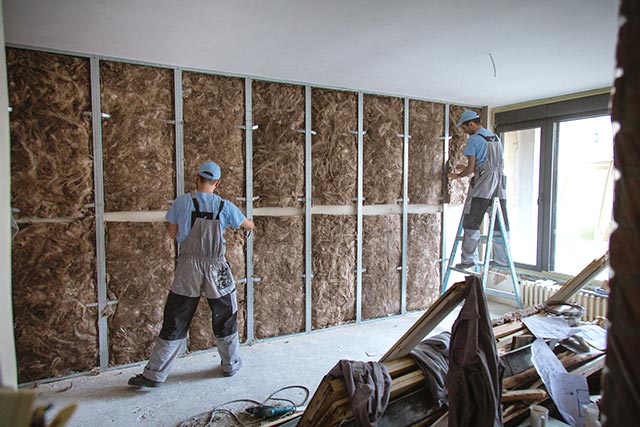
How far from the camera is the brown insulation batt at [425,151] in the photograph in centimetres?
439

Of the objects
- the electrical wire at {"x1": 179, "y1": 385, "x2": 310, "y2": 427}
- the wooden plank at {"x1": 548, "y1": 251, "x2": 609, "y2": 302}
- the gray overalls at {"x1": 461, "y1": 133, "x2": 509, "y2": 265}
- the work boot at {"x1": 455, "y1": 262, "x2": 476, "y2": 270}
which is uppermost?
the gray overalls at {"x1": 461, "y1": 133, "x2": 509, "y2": 265}

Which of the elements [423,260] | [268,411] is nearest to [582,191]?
[423,260]

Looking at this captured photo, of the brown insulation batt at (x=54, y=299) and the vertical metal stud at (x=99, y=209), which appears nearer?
the brown insulation batt at (x=54, y=299)

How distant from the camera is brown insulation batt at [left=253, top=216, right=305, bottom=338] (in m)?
3.68

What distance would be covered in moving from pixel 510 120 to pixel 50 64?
469cm

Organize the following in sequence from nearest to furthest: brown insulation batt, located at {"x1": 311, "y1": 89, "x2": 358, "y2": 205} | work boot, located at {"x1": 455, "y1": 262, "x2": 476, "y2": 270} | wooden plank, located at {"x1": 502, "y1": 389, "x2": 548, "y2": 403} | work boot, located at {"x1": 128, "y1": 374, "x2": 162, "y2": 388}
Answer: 1. wooden plank, located at {"x1": 502, "y1": 389, "x2": 548, "y2": 403}
2. work boot, located at {"x1": 128, "y1": 374, "x2": 162, "y2": 388}
3. brown insulation batt, located at {"x1": 311, "y1": 89, "x2": 358, "y2": 205}
4. work boot, located at {"x1": 455, "y1": 262, "x2": 476, "y2": 270}

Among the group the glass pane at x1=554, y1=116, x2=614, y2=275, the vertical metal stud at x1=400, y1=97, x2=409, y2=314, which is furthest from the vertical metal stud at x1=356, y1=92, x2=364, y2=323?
the glass pane at x1=554, y1=116, x2=614, y2=275

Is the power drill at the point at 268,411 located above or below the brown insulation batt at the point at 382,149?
below

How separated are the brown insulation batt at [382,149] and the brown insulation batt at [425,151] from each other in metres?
0.17

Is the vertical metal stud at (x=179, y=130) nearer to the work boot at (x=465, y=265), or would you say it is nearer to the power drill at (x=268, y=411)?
the power drill at (x=268, y=411)

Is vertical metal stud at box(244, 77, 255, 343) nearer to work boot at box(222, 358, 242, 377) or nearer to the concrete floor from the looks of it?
the concrete floor

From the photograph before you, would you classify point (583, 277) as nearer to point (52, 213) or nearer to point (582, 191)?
point (582, 191)

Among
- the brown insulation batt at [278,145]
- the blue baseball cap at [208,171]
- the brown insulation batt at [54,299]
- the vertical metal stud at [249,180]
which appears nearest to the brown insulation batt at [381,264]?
the brown insulation batt at [278,145]

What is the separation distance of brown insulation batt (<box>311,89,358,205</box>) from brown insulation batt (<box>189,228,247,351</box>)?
905 mm
